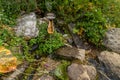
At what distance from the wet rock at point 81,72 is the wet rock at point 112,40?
2.66ft

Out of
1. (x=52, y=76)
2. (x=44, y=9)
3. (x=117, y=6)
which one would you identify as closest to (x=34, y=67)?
(x=52, y=76)

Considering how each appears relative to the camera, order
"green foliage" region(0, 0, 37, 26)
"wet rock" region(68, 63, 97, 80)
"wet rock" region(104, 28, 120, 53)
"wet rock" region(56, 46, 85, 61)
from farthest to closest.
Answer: "wet rock" region(104, 28, 120, 53) → "green foliage" region(0, 0, 37, 26) → "wet rock" region(56, 46, 85, 61) → "wet rock" region(68, 63, 97, 80)

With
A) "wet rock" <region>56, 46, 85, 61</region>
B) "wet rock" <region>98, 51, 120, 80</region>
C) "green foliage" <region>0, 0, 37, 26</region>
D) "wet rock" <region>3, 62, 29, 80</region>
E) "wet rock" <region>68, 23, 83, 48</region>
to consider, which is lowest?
"wet rock" <region>98, 51, 120, 80</region>

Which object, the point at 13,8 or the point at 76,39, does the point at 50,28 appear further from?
the point at 13,8

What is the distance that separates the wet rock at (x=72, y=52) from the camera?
14.8 ft

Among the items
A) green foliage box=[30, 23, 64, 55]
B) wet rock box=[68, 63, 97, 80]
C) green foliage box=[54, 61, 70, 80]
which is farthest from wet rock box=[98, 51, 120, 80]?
green foliage box=[30, 23, 64, 55]

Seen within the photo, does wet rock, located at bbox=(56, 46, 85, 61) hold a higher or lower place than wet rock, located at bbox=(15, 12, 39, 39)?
lower

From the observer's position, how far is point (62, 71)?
13.9 ft

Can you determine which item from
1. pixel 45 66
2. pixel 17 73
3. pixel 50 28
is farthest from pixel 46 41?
pixel 17 73

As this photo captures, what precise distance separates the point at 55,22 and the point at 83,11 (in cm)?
67

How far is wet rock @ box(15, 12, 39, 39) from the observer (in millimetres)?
4532

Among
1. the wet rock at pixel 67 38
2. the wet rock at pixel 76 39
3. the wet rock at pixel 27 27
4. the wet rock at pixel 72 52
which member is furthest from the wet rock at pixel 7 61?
the wet rock at pixel 76 39

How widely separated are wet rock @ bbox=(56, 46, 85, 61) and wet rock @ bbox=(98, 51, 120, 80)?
457 millimetres

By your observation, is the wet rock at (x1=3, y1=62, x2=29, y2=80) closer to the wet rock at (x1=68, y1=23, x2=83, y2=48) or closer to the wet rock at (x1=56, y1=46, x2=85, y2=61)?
the wet rock at (x1=56, y1=46, x2=85, y2=61)
